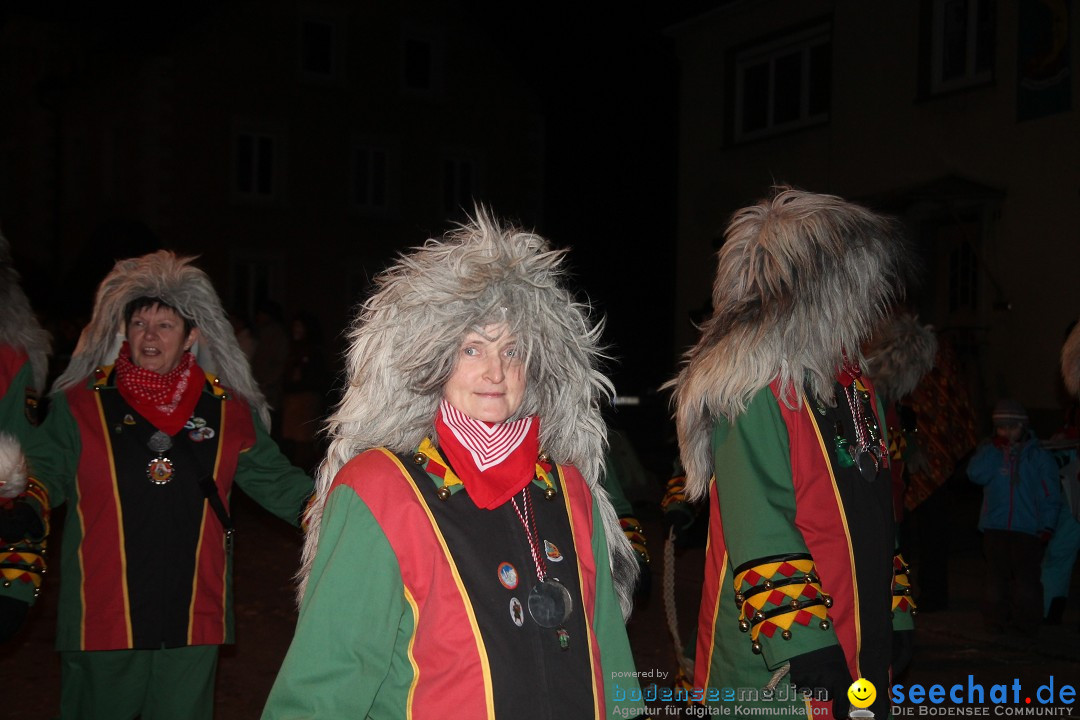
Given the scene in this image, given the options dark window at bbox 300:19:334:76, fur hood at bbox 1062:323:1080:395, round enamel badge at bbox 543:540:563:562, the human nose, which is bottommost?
Answer: round enamel badge at bbox 543:540:563:562

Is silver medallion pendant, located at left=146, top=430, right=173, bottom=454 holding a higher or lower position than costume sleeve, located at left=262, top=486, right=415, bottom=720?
higher

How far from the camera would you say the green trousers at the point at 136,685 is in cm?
391

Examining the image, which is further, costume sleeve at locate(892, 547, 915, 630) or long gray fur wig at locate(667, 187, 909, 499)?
costume sleeve at locate(892, 547, 915, 630)

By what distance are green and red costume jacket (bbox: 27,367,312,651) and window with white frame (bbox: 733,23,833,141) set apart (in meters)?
14.1

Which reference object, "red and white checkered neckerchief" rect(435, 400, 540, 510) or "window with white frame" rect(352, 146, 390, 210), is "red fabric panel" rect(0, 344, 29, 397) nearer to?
"red and white checkered neckerchief" rect(435, 400, 540, 510)

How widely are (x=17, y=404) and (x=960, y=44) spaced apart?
1336 centimetres

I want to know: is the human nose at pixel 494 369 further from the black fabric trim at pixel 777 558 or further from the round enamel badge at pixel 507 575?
the black fabric trim at pixel 777 558

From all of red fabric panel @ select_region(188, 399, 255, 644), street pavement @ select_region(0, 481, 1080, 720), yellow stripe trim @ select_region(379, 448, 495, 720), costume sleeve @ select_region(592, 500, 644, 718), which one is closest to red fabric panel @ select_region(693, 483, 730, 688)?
costume sleeve @ select_region(592, 500, 644, 718)

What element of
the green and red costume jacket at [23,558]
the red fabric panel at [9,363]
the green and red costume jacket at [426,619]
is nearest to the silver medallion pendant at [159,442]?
the green and red costume jacket at [23,558]

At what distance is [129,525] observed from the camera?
156 inches

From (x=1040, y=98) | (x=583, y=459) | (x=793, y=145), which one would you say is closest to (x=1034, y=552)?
(x=583, y=459)

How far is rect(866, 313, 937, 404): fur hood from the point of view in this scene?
24.3 feet

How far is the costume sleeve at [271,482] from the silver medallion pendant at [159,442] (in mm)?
355

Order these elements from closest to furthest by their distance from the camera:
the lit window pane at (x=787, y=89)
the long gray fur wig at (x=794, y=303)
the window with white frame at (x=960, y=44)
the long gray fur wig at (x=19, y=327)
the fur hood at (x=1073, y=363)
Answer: the long gray fur wig at (x=794, y=303)
the long gray fur wig at (x=19, y=327)
the fur hood at (x=1073, y=363)
the window with white frame at (x=960, y=44)
the lit window pane at (x=787, y=89)
